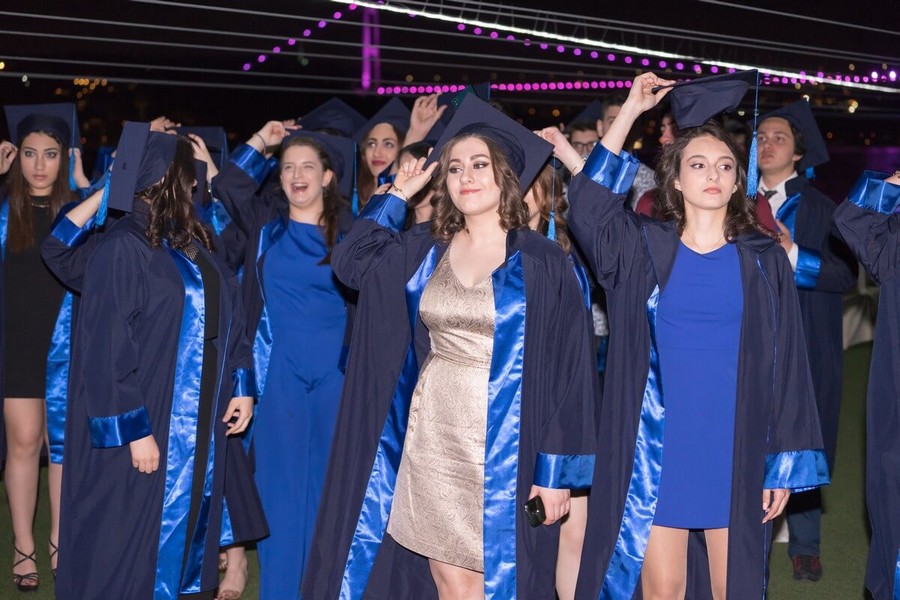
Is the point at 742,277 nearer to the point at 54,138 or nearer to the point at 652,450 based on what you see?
the point at 652,450

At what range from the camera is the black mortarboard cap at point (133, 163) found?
12.8 ft

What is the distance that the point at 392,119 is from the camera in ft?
19.0

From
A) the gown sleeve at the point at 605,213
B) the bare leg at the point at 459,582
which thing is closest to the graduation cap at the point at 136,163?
the gown sleeve at the point at 605,213

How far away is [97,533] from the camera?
388 centimetres

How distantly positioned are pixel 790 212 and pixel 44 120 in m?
3.58

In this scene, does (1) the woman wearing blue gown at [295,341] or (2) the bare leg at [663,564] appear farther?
(1) the woman wearing blue gown at [295,341]

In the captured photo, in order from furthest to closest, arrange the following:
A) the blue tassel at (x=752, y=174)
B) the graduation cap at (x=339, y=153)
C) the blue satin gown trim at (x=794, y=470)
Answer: the graduation cap at (x=339, y=153) < the blue tassel at (x=752, y=174) < the blue satin gown trim at (x=794, y=470)

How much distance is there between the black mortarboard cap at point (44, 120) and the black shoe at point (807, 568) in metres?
4.03

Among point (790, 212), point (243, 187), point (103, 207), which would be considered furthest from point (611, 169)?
point (243, 187)

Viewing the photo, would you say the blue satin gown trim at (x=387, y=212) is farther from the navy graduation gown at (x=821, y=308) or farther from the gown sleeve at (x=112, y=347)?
the navy graduation gown at (x=821, y=308)

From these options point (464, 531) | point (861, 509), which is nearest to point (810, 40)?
point (861, 509)

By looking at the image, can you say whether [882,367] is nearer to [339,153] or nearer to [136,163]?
[339,153]

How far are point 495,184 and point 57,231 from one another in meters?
1.99

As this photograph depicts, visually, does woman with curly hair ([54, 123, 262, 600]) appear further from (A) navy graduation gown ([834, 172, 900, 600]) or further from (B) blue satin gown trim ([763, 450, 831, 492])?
(A) navy graduation gown ([834, 172, 900, 600])
